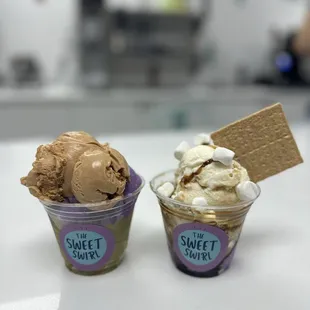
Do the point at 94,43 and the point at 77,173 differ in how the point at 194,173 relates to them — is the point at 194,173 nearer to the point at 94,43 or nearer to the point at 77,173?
the point at 77,173

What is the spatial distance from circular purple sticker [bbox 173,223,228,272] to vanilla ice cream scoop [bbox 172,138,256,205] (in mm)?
45

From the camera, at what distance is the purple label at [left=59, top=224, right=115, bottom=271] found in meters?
0.65

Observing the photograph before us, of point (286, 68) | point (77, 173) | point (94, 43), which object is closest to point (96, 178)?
point (77, 173)

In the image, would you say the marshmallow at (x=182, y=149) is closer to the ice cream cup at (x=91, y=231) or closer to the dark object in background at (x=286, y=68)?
the ice cream cup at (x=91, y=231)

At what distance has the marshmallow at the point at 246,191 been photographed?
64cm

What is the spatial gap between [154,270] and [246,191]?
0.21 metres

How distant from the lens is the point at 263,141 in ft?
2.45

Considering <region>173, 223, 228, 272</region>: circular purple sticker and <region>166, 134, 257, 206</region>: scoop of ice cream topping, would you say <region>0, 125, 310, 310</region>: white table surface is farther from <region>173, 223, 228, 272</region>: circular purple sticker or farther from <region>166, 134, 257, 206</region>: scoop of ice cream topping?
<region>166, 134, 257, 206</region>: scoop of ice cream topping

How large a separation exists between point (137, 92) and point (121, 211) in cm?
233

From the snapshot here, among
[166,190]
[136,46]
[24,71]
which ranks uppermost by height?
[166,190]

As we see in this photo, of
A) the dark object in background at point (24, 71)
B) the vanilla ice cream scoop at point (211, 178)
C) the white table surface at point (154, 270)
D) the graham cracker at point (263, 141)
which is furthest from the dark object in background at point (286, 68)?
the vanilla ice cream scoop at point (211, 178)

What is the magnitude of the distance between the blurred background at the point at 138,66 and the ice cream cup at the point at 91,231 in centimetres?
215

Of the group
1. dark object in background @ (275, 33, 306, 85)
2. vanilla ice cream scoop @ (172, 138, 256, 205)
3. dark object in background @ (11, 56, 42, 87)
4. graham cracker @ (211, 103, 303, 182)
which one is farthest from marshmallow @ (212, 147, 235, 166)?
dark object in background @ (275, 33, 306, 85)

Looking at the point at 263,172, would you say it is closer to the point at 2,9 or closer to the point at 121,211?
the point at 121,211
